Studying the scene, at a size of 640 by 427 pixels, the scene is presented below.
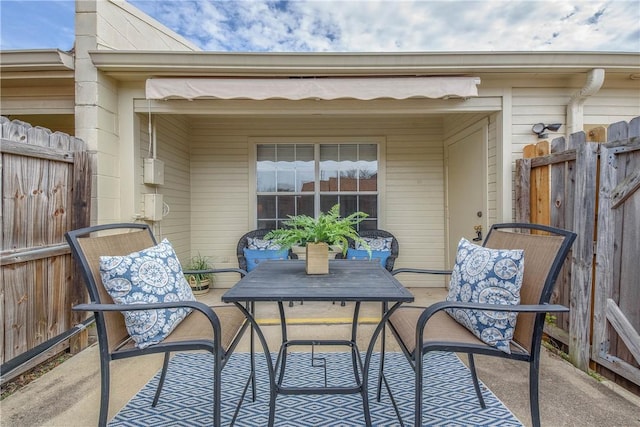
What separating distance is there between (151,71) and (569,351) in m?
4.14

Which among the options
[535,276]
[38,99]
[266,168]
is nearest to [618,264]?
[535,276]

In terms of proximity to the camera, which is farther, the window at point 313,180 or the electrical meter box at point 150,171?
the window at point 313,180

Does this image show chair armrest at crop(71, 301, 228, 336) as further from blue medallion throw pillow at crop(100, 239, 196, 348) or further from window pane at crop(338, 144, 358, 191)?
window pane at crop(338, 144, 358, 191)

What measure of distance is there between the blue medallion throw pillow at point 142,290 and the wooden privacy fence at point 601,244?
2625 millimetres

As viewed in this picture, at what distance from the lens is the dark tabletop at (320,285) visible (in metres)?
1.47

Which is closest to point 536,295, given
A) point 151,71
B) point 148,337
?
point 148,337

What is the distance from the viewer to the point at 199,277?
4.45m

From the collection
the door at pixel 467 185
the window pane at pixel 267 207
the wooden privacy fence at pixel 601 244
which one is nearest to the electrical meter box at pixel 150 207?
the window pane at pixel 267 207

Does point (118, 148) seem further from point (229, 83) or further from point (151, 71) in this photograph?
point (229, 83)

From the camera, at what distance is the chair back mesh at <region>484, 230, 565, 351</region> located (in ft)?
4.88

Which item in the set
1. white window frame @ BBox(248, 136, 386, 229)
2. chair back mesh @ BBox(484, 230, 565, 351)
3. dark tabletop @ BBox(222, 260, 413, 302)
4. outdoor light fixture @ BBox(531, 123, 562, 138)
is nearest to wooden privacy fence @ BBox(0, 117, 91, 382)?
dark tabletop @ BBox(222, 260, 413, 302)

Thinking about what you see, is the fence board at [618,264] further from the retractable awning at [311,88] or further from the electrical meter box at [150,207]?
the electrical meter box at [150,207]

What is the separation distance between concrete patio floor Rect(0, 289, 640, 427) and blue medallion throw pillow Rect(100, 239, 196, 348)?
67 cm

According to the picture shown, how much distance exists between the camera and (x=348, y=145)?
4953mm
